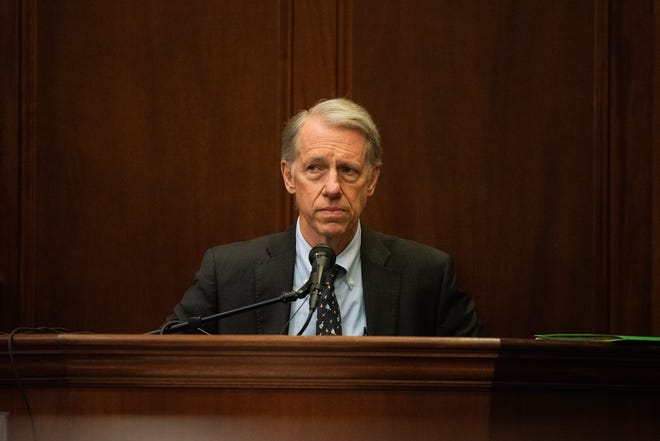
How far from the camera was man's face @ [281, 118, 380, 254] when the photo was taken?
2.99m

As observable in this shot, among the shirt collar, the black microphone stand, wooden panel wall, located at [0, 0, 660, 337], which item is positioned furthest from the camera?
wooden panel wall, located at [0, 0, 660, 337]

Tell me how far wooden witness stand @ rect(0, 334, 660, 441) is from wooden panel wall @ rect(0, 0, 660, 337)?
182cm

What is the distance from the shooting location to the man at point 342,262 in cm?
299

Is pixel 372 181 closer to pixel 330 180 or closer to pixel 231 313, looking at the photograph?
pixel 330 180

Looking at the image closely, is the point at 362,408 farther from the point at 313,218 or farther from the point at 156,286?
the point at 156,286

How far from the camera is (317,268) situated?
7.36 feet

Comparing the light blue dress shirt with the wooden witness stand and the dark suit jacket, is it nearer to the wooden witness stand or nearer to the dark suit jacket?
the dark suit jacket

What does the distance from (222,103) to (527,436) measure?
2171 millimetres

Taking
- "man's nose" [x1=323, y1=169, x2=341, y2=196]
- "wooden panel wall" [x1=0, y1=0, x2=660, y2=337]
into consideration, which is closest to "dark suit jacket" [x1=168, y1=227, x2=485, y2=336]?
"man's nose" [x1=323, y1=169, x2=341, y2=196]

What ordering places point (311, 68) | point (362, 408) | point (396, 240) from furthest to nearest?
1. point (311, 68)
2. point (396, 240)
3. point (362, 408)

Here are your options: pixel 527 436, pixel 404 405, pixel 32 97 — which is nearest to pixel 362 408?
pixel 404 405

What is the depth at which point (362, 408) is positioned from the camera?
6.00 feet

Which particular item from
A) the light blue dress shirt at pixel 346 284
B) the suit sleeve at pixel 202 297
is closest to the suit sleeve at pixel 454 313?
the light blue dress shirt at pixel 346 284

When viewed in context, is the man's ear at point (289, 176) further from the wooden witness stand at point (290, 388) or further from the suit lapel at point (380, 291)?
the wooden witness stand at point (290, 388)
